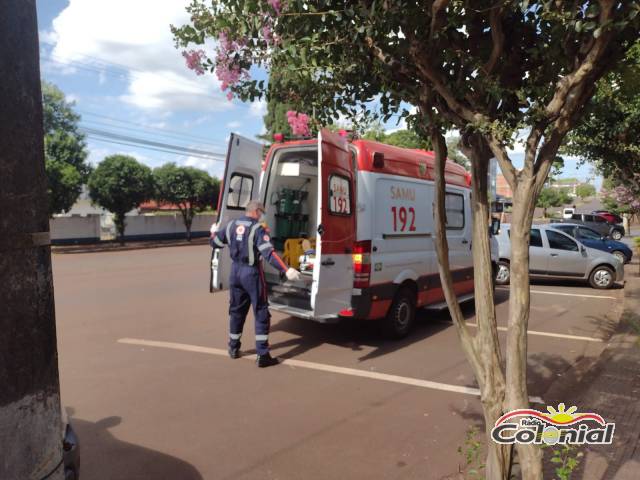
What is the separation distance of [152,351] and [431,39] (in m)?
5.00

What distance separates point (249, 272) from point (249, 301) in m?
0.41

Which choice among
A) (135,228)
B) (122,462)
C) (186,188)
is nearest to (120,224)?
(135,228)

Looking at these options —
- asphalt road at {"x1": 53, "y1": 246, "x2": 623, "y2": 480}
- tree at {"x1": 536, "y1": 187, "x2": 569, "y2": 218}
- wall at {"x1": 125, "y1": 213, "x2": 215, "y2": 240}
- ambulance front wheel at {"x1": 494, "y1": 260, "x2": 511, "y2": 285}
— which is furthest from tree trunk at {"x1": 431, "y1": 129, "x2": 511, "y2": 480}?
tree at {"x1": 536, "y1": 187, "x2": 569, "y2": 218}

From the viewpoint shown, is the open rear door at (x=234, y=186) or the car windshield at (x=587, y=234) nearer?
the open rear door at (x=234, y=186)

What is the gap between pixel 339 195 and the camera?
6066mm

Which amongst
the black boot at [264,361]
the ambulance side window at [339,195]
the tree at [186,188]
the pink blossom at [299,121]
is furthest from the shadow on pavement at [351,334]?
the tree at [186,188]

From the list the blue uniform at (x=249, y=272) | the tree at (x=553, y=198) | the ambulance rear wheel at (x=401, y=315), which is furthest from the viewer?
the tree at (x=553, y=198)

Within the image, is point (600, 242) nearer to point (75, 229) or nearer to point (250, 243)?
point (250, 243)

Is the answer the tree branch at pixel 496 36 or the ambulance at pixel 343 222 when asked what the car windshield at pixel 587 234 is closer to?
the ambulance at pixel 343 222

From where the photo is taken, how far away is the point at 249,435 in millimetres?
3986

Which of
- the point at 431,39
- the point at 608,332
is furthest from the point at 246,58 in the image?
the point at 608,332

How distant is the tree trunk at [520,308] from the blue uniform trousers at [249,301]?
3.43 metres

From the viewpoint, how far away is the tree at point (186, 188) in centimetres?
2908

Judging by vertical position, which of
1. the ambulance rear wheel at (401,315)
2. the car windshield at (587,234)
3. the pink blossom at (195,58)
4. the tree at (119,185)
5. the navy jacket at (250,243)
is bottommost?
the ambulance rear wheel at (401,315)
